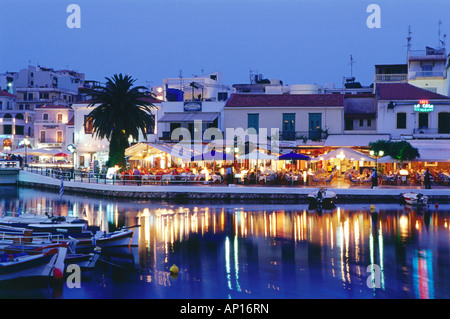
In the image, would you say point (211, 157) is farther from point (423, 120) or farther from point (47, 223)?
point (423, 120)

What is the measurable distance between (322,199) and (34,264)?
1927 centimetres

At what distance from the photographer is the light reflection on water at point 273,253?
1570cm

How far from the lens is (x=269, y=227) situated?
82.6 feet

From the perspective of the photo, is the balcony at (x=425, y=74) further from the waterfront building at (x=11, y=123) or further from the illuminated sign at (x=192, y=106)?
the waterfront building at (x=11, y=123)

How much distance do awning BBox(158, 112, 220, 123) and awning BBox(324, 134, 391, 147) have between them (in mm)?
10310

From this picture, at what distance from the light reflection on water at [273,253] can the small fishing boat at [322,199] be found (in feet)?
2.46

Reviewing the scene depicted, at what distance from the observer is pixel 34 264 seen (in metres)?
16.4

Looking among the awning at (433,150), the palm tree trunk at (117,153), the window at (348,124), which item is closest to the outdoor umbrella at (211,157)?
the palm tree trunk at (117,153)

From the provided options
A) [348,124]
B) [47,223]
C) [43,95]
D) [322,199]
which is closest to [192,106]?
[348,124]

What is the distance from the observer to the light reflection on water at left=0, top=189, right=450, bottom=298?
1570 cm

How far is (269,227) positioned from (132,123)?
20.2 metres

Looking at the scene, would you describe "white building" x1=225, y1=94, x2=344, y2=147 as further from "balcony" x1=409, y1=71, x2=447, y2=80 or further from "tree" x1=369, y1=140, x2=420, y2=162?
"balcony" x1=409, y1=71, x2=447, y2=80

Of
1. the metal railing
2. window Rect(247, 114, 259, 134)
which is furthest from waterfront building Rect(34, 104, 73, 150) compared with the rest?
window Rect(247, 114, 259, 134)
